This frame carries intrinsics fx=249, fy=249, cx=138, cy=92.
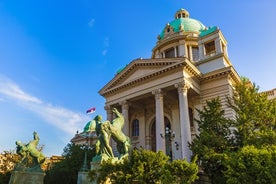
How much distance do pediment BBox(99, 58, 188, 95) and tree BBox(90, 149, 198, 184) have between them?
13758 millimetres

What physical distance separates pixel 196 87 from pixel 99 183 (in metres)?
16.8

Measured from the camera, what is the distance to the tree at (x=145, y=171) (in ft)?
31.5

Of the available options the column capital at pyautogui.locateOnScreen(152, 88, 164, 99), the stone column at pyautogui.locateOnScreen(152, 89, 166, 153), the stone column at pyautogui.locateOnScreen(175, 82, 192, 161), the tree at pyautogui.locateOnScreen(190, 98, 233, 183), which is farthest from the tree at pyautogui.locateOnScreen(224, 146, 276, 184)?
the column capital at pyautogui.locateOnScreen(152, 88, 164, 99)

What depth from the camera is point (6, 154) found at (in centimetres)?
3084

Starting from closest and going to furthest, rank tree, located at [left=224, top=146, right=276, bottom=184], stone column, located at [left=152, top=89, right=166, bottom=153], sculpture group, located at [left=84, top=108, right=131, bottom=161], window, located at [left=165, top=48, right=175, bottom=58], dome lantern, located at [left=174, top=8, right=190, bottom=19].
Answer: tree, located at [left=224, top=146, right=276, bottom=184] → sculpture group, located at [left=84, top=108, right=131, bottom=161] → stone column, located at [left=152, top=89, right=166, bottom=153] → window, located at [left=165, top=48, right=175, bottom=58] → dome lantern, located at [left=174, top=8, right=190, bottom=19]

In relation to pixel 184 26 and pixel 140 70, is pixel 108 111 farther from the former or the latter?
pixel 184 26

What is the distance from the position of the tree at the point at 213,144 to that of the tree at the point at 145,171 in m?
5.43

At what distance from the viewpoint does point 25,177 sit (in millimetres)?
15289

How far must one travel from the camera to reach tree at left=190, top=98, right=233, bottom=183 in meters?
15.7

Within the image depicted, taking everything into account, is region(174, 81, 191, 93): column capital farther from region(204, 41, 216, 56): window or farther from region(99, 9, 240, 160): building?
region(204, 41, 216, 56): window

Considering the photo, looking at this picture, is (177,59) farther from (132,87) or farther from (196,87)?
(132,87)

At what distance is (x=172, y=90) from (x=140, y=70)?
4.03 m

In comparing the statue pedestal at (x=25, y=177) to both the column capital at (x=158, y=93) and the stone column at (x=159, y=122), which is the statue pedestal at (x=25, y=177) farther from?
the column capital at (x=158, y=93)

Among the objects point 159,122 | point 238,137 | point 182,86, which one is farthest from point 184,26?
point 238,137
